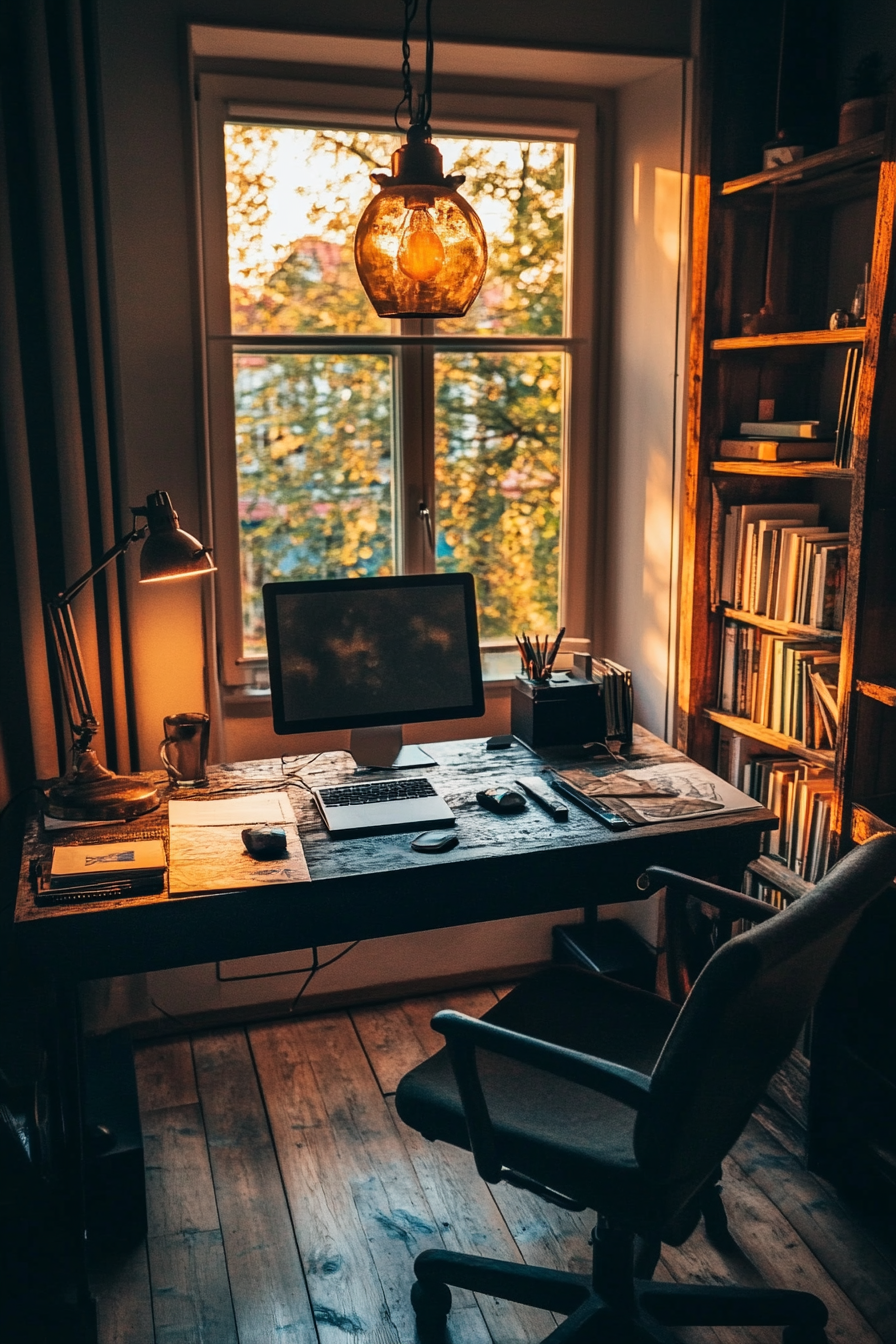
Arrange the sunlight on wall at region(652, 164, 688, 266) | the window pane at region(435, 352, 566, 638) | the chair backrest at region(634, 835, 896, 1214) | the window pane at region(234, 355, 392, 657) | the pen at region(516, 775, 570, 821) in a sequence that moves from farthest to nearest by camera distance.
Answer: the window pane at region(435, 352, 566, 638), the window pane at region(234, 355, 392, 657), the sunlight on wall at region(652, 164, 688, 266), the pen at region(516, 775, 570, 821), the chair backrest at region(634, 835, 896, 1214)

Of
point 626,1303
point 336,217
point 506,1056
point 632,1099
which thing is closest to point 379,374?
point 336,217

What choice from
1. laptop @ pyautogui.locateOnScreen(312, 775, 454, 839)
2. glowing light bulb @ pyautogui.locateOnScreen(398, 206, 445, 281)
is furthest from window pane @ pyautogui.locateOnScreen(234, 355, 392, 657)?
glowing light bulb @ pyautogui.locateOnScreen(398, 206, 445, 281)

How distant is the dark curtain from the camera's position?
7.97ft

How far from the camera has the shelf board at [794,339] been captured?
7.60 ft

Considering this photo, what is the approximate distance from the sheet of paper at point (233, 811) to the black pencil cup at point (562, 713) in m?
0.63

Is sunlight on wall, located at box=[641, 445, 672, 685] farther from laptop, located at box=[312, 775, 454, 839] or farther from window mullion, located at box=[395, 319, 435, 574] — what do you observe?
laptop, located at box=[312, 775, 454, 839]

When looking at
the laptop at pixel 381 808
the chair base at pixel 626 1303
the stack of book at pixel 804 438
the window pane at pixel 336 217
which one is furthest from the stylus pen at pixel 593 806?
the window pane at pixel 336 217

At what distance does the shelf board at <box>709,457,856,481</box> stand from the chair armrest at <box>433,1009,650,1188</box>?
1.32m

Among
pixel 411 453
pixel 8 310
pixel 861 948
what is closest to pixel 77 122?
pixel 8 310

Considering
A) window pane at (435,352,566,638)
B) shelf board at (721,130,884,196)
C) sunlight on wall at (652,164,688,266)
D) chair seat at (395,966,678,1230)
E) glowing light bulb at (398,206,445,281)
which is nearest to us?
chair seat at (395,966,678,1230)

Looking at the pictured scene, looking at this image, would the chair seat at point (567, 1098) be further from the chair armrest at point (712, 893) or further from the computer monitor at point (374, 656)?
the computer monitor at point (374, 656)

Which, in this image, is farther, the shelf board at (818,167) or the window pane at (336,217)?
the window pane at (336,217)

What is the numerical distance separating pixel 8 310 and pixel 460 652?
1.22m

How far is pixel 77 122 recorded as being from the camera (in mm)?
2463
